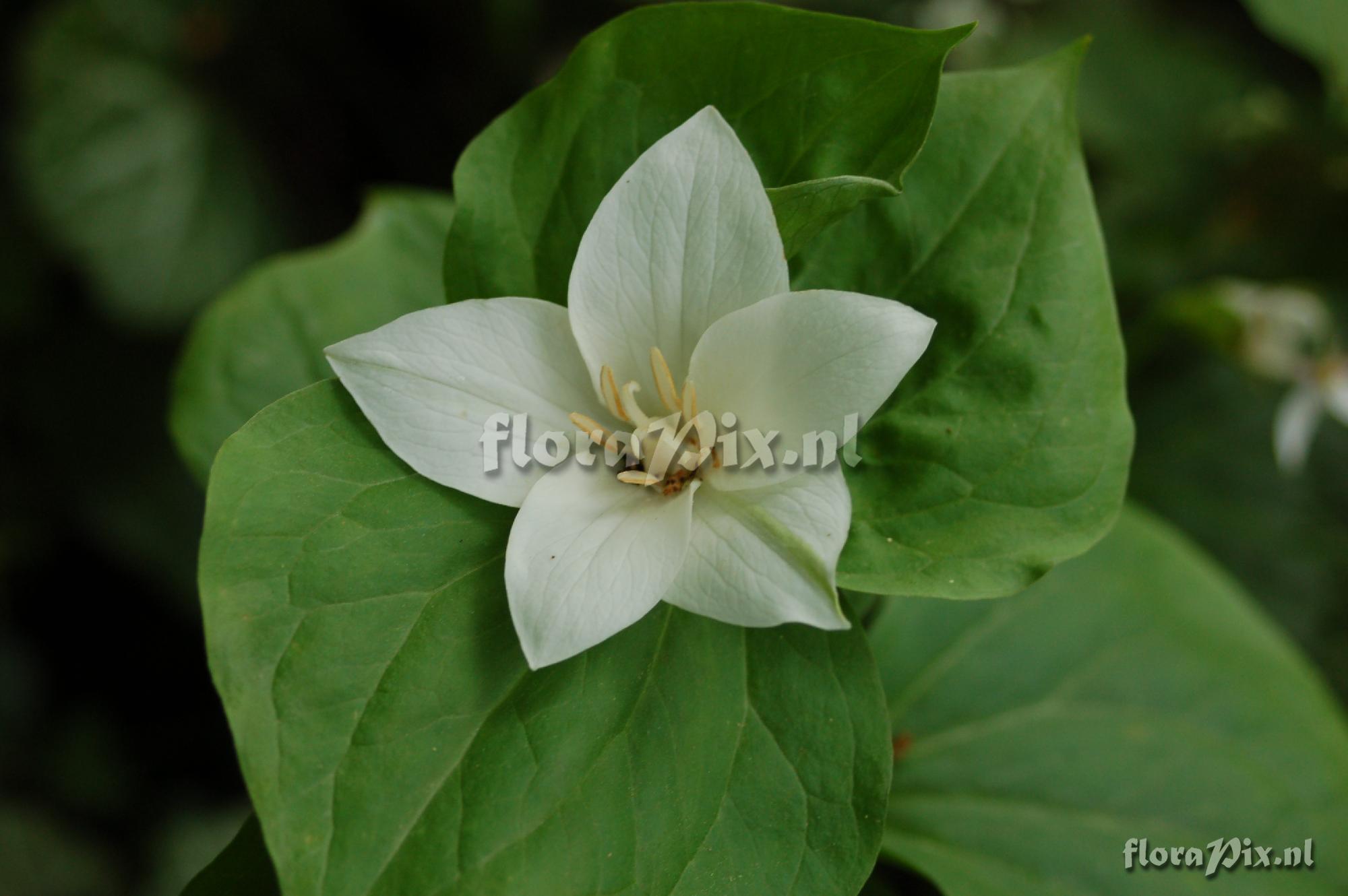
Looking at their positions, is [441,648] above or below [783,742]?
above

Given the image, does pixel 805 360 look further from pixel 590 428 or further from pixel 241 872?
pixel 241 872

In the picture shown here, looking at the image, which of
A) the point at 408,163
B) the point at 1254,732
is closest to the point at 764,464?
the point at 1254,732

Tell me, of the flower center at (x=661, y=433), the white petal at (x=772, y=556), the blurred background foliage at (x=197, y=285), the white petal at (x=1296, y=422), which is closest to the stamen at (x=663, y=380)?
the flower center at (x=661, y=433)

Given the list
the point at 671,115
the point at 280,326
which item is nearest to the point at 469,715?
the point at 671,115

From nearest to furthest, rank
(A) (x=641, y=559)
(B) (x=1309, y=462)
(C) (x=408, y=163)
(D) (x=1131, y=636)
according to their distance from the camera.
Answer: (A) (x=641, y=559), (D) (x=1131, y=636), (B) (x=1309, y=462), (C) (x=408, y=163)

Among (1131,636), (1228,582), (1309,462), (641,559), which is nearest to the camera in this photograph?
(641,559)

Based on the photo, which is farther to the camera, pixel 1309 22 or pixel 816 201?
pixel 1309 22

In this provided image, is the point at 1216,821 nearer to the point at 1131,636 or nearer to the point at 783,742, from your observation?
the point at 1131,636
